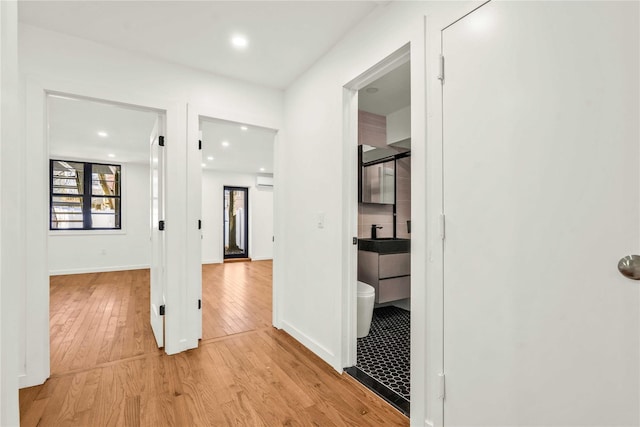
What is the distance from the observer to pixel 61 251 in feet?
19.7

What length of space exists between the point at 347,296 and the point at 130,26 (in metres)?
2.45

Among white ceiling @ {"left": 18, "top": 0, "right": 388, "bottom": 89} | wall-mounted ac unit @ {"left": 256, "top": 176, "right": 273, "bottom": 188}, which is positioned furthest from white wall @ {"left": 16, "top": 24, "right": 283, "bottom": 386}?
wall-mounted ac unit @ {"left": 256, "top": 176, "right": 273, "bottom": 188}

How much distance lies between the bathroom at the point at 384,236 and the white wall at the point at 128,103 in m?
1.18

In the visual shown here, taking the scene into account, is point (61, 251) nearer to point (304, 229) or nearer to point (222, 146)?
point (222, 146)

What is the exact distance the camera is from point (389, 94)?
326cm

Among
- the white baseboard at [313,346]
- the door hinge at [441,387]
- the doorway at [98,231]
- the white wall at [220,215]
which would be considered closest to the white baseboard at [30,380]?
the doorway at [98,231]

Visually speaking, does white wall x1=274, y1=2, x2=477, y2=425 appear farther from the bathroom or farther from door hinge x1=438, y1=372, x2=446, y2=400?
the bathroom

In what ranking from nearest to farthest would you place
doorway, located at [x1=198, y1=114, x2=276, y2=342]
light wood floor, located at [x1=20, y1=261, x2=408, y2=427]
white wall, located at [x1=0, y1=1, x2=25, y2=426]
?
white wall, located at [x1=0, y1=1, x2=25, y2=426] → light wood floor, located at [x1=20, y1=261, x2=408, y2=427] → doorway, located at [x1=198, y1=114, x2=276, y2=342]

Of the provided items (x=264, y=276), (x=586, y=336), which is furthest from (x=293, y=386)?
(x=264, y=276)

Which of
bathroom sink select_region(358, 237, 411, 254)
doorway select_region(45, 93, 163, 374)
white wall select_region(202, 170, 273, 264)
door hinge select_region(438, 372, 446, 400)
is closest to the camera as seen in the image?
door hinge select_region(438, 372, 446, 400)

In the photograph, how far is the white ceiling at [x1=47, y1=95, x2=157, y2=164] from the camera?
3.68 metres

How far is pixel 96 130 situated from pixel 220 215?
11.4 ft

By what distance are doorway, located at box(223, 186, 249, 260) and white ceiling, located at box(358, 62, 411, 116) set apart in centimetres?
520

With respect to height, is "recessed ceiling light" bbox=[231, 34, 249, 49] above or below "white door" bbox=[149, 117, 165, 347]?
above
